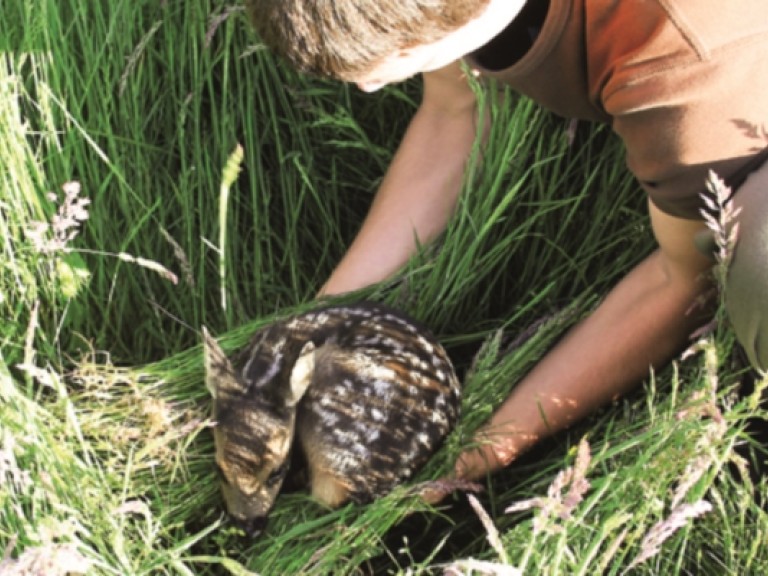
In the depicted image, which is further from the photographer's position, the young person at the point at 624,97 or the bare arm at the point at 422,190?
the bare arm at the point at 422,190

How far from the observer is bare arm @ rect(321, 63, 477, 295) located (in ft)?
10.4

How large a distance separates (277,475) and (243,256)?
0.87 meters

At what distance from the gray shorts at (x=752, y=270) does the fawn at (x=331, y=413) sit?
0.76 meters

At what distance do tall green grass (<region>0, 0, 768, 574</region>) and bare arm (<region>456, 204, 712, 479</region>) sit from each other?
63 mm

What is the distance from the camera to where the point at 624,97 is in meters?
2.21

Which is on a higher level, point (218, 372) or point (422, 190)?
point (422, 190)

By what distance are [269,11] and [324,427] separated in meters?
1.04

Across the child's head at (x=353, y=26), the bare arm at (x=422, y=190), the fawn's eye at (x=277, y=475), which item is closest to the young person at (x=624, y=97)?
the child's head at (x=353, y=26)

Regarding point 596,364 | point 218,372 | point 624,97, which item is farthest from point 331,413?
point 624,97

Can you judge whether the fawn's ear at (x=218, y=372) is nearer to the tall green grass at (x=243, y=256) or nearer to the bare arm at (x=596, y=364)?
the tall green grass at (x=243, y=256)

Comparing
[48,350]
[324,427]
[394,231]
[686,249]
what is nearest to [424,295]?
[394,231]

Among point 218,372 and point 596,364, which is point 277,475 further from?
point 596,364

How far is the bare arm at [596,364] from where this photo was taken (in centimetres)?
260

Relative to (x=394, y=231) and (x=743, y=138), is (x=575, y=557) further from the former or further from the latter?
(x=394, y=231)
